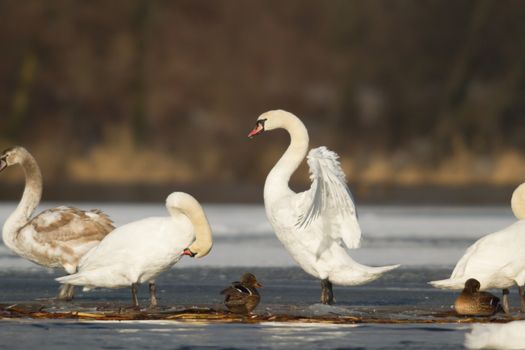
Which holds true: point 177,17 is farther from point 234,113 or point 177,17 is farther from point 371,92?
point 371,92

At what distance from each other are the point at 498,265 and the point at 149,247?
256cm

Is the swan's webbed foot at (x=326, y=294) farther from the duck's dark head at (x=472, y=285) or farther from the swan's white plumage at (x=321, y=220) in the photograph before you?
the duck's dark head at (x=472, y=285)

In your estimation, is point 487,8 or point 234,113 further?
point 234,113

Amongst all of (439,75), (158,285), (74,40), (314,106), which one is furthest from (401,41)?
(158,285)

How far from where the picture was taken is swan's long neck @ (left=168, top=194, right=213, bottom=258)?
9.73 metres

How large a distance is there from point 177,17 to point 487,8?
10.0 metres

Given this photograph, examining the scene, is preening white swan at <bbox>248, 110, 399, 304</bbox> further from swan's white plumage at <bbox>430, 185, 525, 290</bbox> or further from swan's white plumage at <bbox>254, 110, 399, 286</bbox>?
swan's white plumage at <bbox>430, 185, 525, 290</bbox>

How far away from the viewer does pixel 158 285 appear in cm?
1144

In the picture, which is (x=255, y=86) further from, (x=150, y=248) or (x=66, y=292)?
(x=150, y=248)

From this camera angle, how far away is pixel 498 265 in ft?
31.7


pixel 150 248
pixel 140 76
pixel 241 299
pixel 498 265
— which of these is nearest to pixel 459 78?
pixel 140 76

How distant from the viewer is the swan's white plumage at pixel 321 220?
1012cm

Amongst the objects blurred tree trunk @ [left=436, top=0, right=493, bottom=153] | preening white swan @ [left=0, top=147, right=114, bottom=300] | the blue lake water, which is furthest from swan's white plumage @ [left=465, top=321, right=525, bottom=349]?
blurred tree trunk @ [left=436, top=0, right=493, bottom=153]

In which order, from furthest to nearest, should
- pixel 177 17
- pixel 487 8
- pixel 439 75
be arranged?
pixel 177 17 → pixel 439 75 → pixel 487 8
